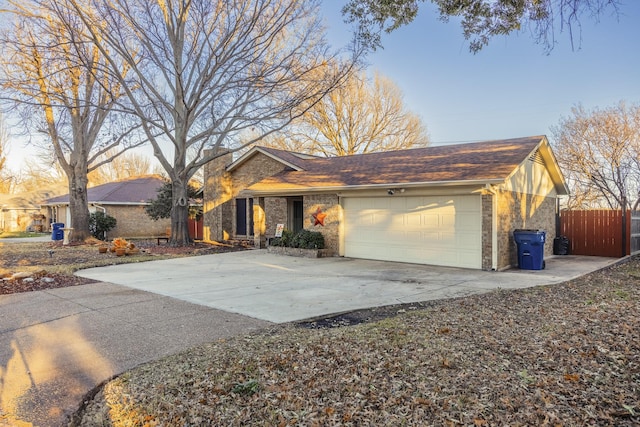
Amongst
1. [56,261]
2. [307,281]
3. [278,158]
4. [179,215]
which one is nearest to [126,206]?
[179,215]

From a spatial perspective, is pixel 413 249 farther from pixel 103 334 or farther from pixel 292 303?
pixel 103 334

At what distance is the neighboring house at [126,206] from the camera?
25906mm

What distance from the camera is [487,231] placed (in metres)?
11.0

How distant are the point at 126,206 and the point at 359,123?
17.1 metres

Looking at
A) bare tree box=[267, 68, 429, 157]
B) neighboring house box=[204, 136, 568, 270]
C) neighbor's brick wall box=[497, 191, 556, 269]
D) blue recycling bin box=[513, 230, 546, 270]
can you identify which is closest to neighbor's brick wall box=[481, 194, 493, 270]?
neighboring house box=[204, 136, 568, 270]

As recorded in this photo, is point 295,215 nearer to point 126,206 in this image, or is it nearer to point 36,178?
point 126,206

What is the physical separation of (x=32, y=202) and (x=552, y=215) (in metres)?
39.7

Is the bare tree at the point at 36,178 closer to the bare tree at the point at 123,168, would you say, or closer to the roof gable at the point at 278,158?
the bare tree at the point at 123,168

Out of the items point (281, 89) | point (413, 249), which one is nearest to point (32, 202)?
point (281, 89)

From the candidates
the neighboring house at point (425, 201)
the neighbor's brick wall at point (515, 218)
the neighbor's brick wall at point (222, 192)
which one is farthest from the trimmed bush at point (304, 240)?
the neighbor's brick wall at point (515, 218)

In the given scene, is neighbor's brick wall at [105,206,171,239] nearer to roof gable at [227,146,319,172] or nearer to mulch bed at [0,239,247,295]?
mulch bed at [0,239,247,295]

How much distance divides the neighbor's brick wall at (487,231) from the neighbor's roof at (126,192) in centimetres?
2204

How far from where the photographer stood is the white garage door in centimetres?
1141

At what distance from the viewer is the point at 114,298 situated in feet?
25.3
